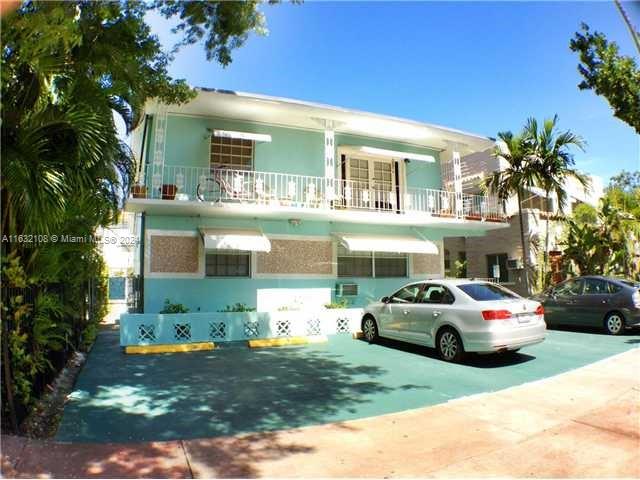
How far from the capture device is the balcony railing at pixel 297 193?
13125 mm

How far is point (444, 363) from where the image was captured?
29.4 feet

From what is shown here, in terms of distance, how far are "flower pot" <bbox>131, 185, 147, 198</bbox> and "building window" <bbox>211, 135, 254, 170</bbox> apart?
9.20ft

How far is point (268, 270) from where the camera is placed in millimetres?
14469

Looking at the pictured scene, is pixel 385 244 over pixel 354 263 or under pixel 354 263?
over

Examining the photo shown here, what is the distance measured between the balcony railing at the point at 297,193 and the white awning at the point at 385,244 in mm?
1081

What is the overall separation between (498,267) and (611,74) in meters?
11.9

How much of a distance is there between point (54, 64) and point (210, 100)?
8.53 meters

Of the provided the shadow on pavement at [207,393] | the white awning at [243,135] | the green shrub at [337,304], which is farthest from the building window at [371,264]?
the shadow on pavement at [207,393]

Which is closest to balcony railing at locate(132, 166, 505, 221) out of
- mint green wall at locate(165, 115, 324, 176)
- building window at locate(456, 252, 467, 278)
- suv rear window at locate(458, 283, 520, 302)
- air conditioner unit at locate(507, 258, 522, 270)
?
mint green wall at locate(165, 115, 324, 176)

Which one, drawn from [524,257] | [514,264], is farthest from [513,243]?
[524,257]

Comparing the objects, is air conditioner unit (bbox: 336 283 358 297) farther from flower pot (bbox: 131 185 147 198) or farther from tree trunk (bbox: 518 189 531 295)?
tree trunk (bbox: 518 189 531 295)

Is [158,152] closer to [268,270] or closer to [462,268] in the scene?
[268,270]

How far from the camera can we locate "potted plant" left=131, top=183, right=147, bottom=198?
11854 millimetres

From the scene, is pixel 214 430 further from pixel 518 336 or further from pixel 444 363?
pixel 518 336
